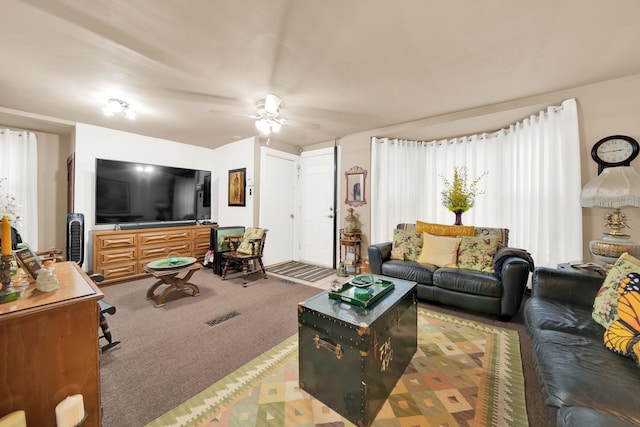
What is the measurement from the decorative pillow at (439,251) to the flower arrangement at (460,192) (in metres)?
0.51

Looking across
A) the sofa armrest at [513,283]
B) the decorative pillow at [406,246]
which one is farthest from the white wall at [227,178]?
the sofa armrest at [513,283]

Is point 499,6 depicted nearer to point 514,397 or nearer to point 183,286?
point 514,397

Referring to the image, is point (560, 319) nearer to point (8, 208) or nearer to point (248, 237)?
point (8, 208)

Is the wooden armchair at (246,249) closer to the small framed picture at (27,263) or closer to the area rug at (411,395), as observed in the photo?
the area rug at (411,395)

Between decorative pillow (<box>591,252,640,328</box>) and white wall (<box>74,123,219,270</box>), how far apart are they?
565cm

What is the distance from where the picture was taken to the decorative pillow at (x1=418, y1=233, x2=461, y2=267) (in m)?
2.83

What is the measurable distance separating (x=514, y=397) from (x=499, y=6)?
7.91 ft

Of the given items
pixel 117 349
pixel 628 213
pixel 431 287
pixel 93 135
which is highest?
pixel 93 135

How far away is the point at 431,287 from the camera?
8.76 ft

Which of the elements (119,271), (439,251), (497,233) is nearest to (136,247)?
(119,271)

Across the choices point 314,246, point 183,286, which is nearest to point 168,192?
point 183,286

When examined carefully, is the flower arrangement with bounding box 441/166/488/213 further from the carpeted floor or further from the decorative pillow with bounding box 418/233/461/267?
the carpeted floor

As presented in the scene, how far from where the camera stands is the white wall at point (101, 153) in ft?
11.8

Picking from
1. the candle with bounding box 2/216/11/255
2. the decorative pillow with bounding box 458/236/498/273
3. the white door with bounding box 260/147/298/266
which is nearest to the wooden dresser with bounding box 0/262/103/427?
the candle with bounding box 2/216/11/255
